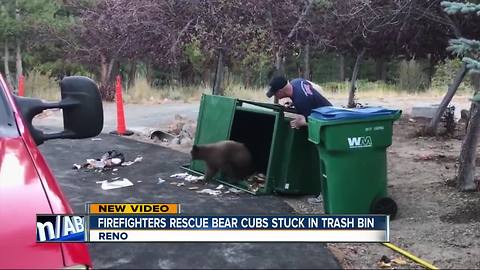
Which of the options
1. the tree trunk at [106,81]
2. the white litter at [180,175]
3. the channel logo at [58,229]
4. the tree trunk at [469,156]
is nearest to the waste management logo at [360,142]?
the tree trunk at [469,156]

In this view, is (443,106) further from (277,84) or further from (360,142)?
(360,142)

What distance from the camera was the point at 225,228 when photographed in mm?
4000

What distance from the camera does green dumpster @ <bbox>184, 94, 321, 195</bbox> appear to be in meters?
7.96

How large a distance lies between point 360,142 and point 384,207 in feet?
2.83

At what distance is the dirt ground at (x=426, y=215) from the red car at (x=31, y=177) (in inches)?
122

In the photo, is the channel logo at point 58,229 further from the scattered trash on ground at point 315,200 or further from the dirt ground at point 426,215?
the scattered trash on ground at point 315,200

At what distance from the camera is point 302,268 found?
507 centimetres

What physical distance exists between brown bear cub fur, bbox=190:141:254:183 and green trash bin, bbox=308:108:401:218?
2050mm

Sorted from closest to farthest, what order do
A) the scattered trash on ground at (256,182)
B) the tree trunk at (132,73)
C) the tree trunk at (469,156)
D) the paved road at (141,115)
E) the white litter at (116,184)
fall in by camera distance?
the tree trunk at (469,156), the scattered trash on ground at (256,182), the white litter at (116,184), the paved road at (141,115), the tree trunk at (132,73)

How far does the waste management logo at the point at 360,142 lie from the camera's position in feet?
20.6

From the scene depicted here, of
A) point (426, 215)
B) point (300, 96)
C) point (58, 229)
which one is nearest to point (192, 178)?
point (300, 96)

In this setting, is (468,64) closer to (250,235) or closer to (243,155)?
(250,235)

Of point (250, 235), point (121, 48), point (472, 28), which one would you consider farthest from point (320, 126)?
point (121, 48)

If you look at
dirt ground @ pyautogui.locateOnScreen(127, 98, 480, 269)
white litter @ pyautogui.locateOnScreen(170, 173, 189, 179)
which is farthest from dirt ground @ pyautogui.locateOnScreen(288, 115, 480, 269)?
white litter @ pyautogui.locateOnScreen(170, 173, 189, 179)
